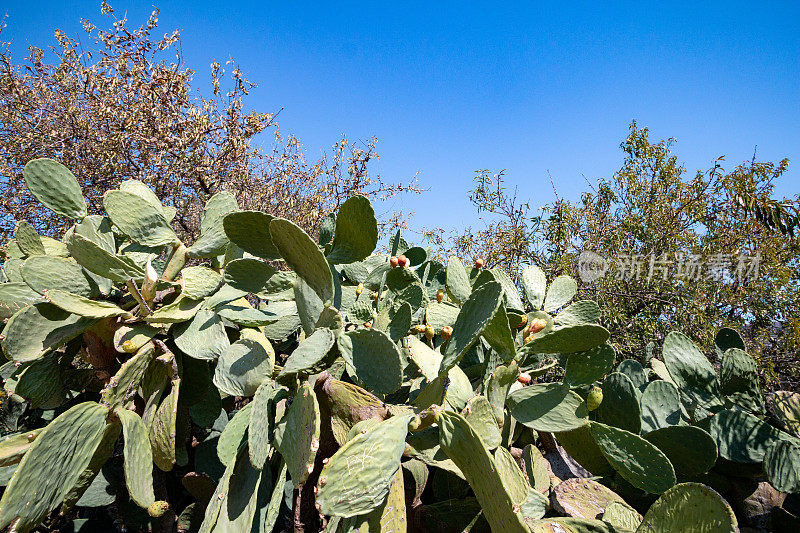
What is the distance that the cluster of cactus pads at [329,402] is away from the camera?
67 cm

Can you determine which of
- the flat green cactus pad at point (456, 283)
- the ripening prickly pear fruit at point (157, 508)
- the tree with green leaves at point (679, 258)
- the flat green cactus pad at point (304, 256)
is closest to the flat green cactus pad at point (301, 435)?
the flat green cactus pad at point (304, 256)

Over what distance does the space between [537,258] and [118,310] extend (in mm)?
4804

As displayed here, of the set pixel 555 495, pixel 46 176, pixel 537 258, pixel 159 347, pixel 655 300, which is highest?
pixel 537 258

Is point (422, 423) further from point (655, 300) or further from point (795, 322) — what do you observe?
point (795, 322)

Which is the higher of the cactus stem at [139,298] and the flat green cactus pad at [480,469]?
the cactus stem at [139,298]

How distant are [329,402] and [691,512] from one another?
1.69 ft

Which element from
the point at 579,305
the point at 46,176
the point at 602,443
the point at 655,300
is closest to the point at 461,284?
the point at 579,305

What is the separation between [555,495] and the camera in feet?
2.75

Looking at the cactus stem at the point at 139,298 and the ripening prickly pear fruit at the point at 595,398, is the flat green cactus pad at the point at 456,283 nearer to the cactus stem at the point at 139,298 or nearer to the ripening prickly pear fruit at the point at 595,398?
the ripening prickly pear fruit at the point at 595,398

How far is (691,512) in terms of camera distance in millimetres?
632

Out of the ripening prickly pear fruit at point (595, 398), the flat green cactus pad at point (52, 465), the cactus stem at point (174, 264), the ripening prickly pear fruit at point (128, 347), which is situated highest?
the cactus stem at point (174, 264)

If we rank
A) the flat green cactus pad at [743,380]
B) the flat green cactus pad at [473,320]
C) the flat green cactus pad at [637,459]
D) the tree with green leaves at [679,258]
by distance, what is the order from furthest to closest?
1. the tree with green leaves at [679,258]
2. the flat green cactus pad at [743,380]
3. the flat green cactus pad at [637,459]
4. the flat green cactus pad at [473,320]

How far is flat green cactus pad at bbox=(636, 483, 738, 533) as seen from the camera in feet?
1.98

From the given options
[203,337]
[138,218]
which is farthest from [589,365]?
[138,218]
